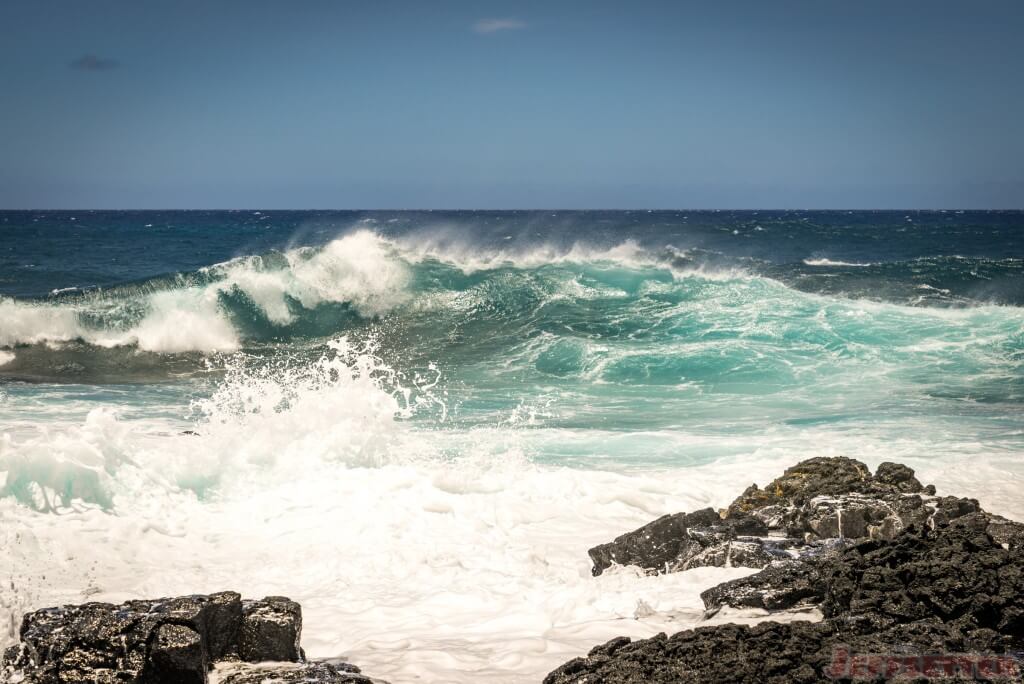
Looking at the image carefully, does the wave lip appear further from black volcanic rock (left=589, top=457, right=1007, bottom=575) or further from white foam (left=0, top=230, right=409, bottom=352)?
black volcanic rock (left=589, top=457, right=1007, bottom=575)

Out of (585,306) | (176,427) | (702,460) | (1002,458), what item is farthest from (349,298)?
(1002,458)

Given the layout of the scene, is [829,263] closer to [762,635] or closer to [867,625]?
[867,625]

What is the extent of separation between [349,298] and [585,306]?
228 inches

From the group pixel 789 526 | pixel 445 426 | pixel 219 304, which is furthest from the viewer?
pixel 219 304

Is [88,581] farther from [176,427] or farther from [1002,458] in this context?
[1002,458]

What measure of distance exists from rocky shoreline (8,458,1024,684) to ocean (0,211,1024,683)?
1.98ft

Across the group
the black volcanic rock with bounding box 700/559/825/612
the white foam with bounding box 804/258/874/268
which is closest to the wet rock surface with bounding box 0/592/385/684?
the black volcanic rock with bounding box 700/559/825/612

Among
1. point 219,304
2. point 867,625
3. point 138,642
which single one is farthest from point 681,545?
point 219,304

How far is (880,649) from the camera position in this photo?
3824 mm

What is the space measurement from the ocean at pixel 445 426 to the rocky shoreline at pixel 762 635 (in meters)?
0.60

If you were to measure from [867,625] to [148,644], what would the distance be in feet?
11.1

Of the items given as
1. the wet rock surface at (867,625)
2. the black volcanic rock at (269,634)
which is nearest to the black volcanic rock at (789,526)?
the wet rock surface at (867,625)

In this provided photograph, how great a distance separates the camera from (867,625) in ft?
13.9

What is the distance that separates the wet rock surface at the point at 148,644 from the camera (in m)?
4.08
